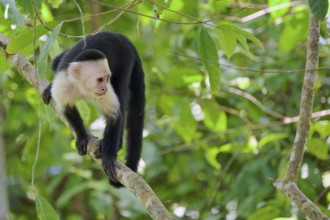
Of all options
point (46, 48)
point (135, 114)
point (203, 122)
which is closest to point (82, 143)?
point (135, 114)

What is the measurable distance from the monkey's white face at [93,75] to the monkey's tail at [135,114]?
17.7 inches

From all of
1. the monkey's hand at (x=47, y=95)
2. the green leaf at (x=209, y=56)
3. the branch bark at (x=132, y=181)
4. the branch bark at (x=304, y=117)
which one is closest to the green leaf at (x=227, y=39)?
the green leaf at (x=209, y=56)

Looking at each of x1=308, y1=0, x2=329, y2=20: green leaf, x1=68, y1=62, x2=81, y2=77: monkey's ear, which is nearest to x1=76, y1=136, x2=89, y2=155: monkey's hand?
x1=68, y1=62, x2=81, y2=77: monkey's ear

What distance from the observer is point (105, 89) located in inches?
124

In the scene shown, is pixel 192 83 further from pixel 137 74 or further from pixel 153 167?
pixel 153 167

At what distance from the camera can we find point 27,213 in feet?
18.1

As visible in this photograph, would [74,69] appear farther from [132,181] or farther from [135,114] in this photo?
[132,181]

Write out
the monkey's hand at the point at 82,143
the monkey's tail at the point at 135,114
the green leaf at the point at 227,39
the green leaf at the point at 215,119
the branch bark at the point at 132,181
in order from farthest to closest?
the green leaf at the point at 215,119 < the monkey's tail at the point at 135,114 < the monkey's hand at the point at 82,143 < the green leaf at the point at 227,39 < the branch bark at the point at 132,181

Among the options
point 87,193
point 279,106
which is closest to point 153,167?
point 87,193

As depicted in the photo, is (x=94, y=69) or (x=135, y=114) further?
(x=135, y=114)

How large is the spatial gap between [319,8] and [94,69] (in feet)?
4.55

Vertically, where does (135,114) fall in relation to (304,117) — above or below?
below

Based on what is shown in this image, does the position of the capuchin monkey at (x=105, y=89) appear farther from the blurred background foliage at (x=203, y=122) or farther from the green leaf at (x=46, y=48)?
the green leaf at (x=46, y=48)

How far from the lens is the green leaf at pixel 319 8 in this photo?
81.4 inches
